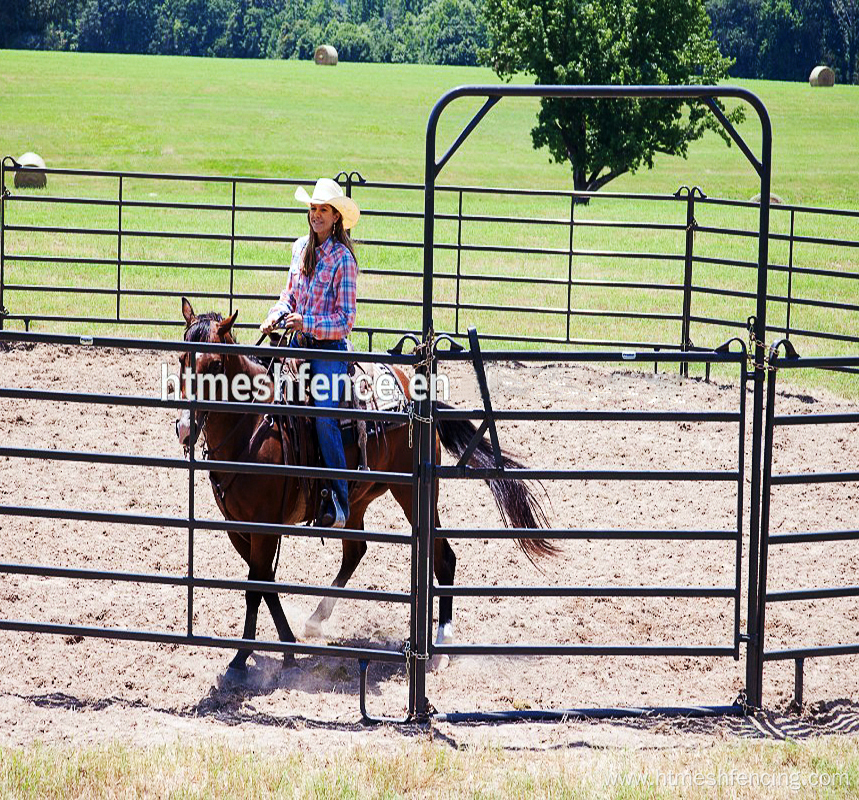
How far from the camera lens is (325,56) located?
68.8 meters

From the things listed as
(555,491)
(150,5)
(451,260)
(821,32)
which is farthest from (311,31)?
(555,491)

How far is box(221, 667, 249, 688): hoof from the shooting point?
19.1 ft

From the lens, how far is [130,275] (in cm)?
1778

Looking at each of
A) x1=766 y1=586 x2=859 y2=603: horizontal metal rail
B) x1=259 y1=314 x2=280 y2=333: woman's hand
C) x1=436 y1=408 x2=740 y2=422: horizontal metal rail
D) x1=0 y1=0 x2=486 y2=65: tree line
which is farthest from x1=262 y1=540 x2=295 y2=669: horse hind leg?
x1=0 y1=0 x2=486 y2=65: tree line

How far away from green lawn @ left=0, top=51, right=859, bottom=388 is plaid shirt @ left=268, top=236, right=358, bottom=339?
20.0 ft

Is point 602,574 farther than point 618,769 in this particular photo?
Yes

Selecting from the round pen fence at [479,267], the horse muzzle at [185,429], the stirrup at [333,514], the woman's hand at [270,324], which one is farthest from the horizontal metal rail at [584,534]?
the round pen fence at [479,267]

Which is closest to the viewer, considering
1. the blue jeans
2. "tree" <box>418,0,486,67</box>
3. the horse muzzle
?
the horse muzzle

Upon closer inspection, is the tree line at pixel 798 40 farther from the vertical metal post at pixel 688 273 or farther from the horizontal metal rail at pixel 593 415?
the horizontal metal rail at pixel 593 415

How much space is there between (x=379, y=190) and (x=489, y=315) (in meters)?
19.7

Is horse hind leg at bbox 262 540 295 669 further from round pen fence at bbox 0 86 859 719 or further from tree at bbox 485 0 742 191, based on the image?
tree at bbox 485 0 742 191

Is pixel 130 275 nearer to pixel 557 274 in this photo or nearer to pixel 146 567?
pixel 557 274

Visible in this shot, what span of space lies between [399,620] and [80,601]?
68.6 inches

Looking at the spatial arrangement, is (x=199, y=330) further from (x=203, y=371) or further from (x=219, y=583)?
(x=219, y=583)
